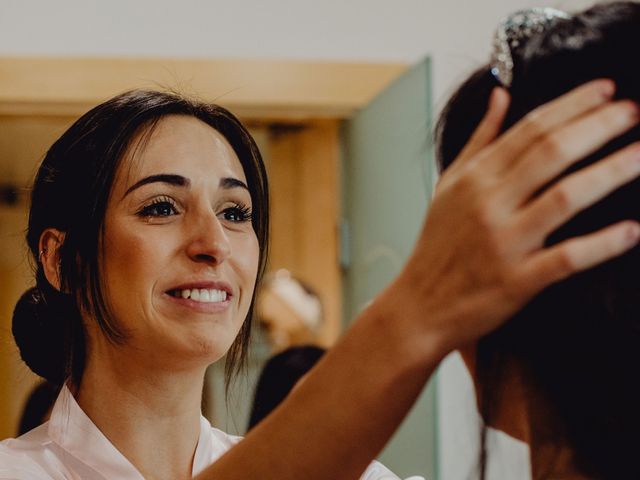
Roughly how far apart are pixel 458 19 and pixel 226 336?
4.92 feet

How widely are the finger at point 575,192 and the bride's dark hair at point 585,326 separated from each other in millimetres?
80

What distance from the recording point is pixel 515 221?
0.50 metres

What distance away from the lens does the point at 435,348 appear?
1.77 feet

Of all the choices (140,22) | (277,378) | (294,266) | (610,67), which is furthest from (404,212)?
(610,67)

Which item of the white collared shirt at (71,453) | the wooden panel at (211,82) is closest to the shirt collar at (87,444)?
the white collared shirt at (71,453)

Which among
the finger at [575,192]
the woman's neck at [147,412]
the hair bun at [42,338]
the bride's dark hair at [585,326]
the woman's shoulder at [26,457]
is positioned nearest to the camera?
the finger at [575,192]

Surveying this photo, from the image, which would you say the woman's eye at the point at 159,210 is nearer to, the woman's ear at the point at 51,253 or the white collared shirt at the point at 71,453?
the woman's ear at the point at 51,253

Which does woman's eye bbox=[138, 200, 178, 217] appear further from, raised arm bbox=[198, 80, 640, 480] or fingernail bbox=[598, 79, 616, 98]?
fingernail bbox=[598, 79, 616, 98]

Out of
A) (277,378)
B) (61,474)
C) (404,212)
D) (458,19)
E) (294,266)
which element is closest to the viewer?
(61,474)

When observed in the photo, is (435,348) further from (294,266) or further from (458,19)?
(294,266)

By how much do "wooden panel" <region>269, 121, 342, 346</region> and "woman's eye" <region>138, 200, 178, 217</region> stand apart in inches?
58.5

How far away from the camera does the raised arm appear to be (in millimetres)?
499

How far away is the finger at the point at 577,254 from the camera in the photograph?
50 centimetres

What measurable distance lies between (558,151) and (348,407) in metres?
0.20
